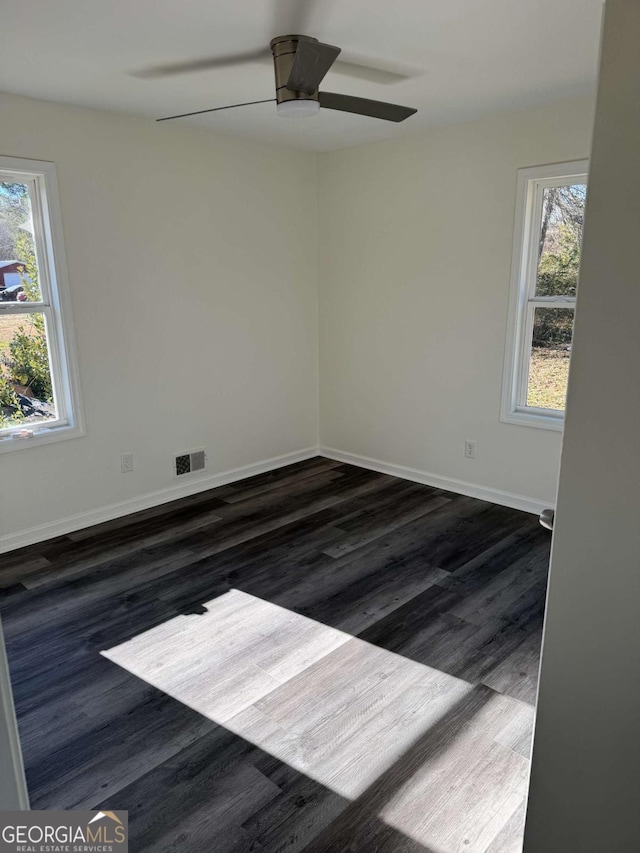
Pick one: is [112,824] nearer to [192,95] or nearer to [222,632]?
[222,632]

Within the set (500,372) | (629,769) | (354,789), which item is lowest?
(354,789)

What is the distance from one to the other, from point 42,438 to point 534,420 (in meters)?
3.13

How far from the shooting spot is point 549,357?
3857mm

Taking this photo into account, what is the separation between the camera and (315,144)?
4426 millimetres

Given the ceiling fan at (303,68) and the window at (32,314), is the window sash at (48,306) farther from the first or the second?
the ceiling fan at (303,68)

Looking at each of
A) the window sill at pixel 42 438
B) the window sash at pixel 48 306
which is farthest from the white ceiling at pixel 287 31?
the window sill at pixel 42 438

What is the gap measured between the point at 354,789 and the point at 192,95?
10.9ft

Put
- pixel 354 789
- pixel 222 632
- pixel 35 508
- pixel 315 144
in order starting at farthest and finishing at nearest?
pixel 315 144, pixel 35 508, pixel 222 632, pixel 354 789

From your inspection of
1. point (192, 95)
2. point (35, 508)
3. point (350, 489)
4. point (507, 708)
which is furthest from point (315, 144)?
point (507, 708)

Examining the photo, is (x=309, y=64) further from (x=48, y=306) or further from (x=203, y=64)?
(x=48, y=306)

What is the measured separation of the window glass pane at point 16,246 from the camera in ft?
10.9

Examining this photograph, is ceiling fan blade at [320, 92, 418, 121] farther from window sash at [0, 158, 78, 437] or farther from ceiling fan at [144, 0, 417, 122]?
window sash at [0, 158, 78, 437]

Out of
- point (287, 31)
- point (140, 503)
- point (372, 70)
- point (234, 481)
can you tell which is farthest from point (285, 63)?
point (234, 481)

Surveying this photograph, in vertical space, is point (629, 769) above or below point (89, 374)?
below
